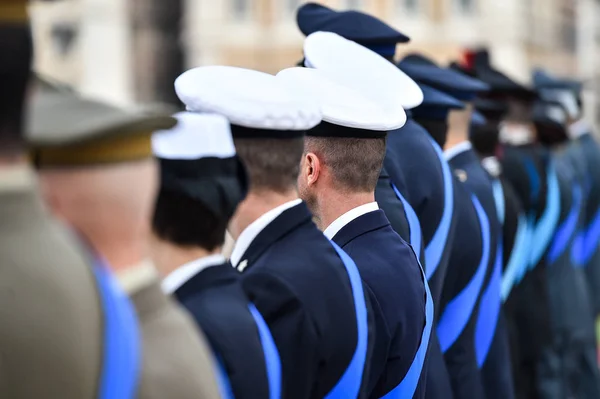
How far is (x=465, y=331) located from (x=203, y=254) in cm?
259

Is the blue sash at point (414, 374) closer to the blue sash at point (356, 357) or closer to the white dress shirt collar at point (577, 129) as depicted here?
the blue sash at point (356, 357)

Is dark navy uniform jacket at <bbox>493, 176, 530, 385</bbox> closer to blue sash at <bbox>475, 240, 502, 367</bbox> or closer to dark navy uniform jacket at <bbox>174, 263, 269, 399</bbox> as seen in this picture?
blue sash at <bbox>475, 240, 502, 367</bbox>

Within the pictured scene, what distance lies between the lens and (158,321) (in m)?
1.96

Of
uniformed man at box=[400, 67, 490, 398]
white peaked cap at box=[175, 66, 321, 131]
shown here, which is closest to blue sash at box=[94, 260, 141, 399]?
white peaked cap at box=[175, 66, 321, 131]

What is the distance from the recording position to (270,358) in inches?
102

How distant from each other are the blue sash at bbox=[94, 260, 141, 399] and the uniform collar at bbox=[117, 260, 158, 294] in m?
0.11

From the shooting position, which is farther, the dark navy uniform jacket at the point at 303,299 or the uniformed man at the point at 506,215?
the uniformed man at the point at 506,215

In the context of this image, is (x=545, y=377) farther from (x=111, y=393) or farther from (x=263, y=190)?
(x=111, y=393)

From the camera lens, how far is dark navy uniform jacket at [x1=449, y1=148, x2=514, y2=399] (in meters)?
5.18

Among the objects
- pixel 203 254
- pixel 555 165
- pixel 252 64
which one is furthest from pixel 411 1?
pixel 203 254

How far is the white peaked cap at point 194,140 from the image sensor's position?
2.45 metres

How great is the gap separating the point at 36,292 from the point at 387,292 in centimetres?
176

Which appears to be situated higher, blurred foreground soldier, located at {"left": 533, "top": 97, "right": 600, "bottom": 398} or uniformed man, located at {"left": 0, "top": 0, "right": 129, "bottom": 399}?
uniformed man, located at {"left": 0, "top": 0, "right": 129, "bottom": 399}

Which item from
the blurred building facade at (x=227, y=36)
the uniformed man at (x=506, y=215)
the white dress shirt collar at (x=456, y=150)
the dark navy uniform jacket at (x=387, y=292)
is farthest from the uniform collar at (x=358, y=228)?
the blurred building facade at (x=227, y=36)
